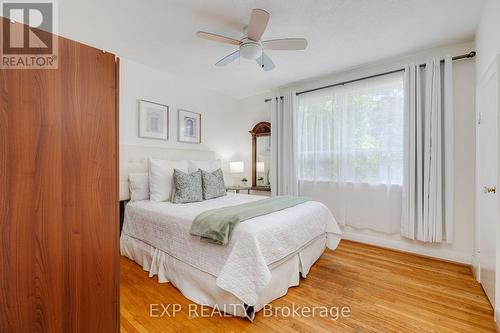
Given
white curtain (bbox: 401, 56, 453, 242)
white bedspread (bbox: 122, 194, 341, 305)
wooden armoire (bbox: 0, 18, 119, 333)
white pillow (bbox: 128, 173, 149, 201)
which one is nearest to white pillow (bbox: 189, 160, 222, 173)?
white pillow (bbox: 128, 173, 149, 201)

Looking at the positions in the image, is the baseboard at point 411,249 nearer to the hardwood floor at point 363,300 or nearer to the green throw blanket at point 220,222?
the hardwood floor at point 363,300

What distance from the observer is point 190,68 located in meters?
3.38

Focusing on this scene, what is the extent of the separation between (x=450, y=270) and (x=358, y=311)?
4.95ft

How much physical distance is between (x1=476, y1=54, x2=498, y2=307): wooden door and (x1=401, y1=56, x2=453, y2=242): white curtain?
15.3 inches

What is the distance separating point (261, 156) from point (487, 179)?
124 inches

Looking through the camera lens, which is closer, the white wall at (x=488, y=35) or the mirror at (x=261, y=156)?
the white wall at (x=488, y=35)

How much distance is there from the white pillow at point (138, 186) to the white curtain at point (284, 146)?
2089 millimetres

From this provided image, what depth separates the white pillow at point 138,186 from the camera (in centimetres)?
295

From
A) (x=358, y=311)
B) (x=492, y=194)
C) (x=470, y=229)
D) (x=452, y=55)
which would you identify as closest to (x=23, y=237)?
(x=358, y=311)

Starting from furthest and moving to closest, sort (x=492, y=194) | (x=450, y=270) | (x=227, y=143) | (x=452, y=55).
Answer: (x=227, y=143), (x=452, y=55), (x=450, y=270), (x=492, y=194)

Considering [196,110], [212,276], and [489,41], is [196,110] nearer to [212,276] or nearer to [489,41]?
[212,276]

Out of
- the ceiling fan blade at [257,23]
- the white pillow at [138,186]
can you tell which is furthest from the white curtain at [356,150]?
the white pillow at [138,186]

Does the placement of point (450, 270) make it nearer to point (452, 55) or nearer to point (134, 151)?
point (452, 55)

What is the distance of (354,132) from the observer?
11.0ft
